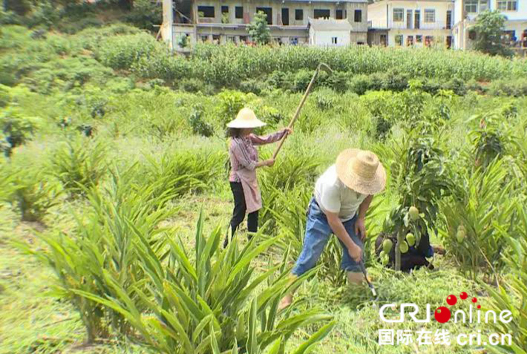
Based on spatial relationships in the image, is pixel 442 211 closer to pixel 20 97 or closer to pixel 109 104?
pixel 109 104

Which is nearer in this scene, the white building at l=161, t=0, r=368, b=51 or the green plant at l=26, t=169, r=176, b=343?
the green plant at l=26, t=169, r=176, b=343

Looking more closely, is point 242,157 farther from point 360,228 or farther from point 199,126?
point 199,126

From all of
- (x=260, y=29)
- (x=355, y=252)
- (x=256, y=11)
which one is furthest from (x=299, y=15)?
(x=355, y=252)

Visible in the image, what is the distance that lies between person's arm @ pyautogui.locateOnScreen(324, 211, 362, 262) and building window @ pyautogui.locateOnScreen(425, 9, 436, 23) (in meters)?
46.9

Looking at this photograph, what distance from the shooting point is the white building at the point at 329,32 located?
38406 millimetres

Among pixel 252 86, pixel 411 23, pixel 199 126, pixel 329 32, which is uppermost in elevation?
pixel 411 23

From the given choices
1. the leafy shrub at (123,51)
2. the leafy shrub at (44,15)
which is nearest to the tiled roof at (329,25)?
the leafy shrub at (123,51)

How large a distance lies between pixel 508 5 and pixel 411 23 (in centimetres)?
899

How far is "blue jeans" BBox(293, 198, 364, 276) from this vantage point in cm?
317

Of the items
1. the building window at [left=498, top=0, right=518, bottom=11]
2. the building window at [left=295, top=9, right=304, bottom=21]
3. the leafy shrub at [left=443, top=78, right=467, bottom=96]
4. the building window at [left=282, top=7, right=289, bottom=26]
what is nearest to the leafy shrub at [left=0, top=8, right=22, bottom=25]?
the building window at [left=282, top=7, right=289, bottom=26]

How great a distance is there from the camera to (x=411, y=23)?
44.5m

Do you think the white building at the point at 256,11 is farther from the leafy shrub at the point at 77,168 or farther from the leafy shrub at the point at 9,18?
the leafy shrub at the point at 77,168

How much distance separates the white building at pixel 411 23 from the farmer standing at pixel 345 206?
42.2 metres

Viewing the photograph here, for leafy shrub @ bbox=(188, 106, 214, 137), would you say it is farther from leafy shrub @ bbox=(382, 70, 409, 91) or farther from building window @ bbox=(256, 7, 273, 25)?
building window @ bbox=(256, 7, 273, 25)
